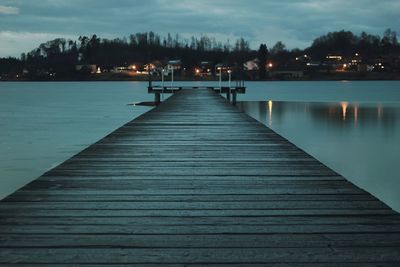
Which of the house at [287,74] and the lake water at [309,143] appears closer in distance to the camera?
the lake water at [309,143]

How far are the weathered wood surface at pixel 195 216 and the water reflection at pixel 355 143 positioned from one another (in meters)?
5.30

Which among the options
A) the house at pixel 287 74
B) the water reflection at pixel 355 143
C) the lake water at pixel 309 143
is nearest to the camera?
the lake water at pixel 309 143

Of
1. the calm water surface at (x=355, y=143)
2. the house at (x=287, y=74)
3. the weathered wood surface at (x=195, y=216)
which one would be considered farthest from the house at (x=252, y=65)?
the weathered wood surface at (x=195, y=216)

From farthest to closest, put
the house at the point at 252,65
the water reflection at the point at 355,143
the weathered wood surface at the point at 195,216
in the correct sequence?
the house at the point at 252,65
the water reflection at the point at 355,143
the weathered wood surface at the point at 195,216

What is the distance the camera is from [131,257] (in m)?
3.44

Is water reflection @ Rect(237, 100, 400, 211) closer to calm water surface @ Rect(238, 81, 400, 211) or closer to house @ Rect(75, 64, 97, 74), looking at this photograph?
calm water surface @ Rect(238, 81, 400, 211)

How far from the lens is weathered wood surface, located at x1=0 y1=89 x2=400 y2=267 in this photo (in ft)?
11.4

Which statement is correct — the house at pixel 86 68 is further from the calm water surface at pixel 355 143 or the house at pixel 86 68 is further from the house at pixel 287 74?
the calm water surface at pixel 355 143

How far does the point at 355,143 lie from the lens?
20766 millimetres

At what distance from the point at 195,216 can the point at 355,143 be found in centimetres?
1738

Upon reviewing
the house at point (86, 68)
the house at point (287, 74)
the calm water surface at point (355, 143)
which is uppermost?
the house at point (86, 68)

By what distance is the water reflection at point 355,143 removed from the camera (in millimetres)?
13479

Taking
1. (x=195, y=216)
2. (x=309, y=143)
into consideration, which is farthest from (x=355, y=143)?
(x=195, y=216)

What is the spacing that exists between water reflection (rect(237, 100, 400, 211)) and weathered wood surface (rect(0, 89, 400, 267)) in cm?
530
